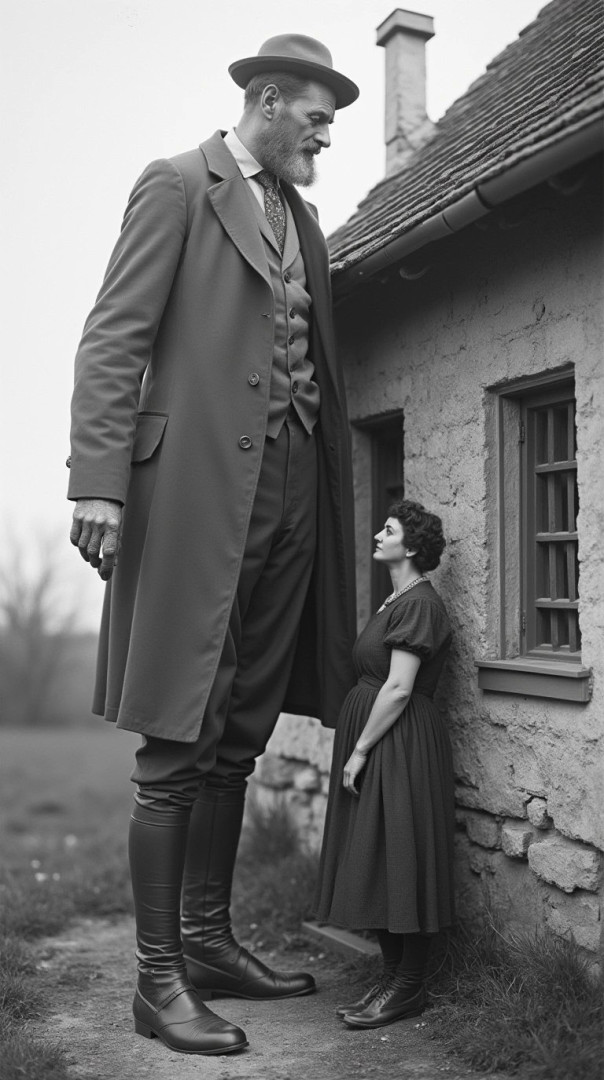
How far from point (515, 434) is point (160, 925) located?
207 centimetres

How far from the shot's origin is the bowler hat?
142 inches

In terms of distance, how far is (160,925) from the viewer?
10.7 feet

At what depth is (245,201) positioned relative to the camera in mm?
3562

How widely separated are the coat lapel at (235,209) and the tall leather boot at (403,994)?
7.14 ft

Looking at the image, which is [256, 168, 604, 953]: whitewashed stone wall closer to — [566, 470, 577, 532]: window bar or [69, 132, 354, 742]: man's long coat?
[566, 470, 577, 532]: window bar

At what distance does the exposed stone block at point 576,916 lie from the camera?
3.34 m

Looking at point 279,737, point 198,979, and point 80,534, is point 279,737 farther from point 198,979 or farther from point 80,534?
point 80,534

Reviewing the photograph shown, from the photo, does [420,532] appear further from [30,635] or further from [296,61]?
[30,635]

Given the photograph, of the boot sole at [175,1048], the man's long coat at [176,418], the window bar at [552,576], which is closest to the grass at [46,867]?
the boot sole at [175,1048]

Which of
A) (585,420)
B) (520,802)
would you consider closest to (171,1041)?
(520,802)

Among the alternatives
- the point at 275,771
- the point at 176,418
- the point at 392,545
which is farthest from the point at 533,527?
the point at 275,771

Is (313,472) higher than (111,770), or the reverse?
(313,472)

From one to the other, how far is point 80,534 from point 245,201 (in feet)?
4.02

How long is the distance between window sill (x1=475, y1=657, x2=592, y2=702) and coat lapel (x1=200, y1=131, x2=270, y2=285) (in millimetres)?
1523
